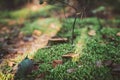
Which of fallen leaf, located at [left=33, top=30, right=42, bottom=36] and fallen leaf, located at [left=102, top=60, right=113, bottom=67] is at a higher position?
fallen leaf, located at [left=33, top=30, right=42, bottom=36]

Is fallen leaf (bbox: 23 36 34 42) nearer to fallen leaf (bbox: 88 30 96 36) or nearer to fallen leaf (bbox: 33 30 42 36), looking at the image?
fallen leaf (bbox: 33 30 42 36)

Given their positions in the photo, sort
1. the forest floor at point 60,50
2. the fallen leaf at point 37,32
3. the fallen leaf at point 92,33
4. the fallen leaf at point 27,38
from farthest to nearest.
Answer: the fallen leaf at point 37,32
the fallen leaf at point 27,38
the fallen leaf at point 92,33
the forest floor at point 60,50

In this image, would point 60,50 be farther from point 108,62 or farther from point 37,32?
point 37,32

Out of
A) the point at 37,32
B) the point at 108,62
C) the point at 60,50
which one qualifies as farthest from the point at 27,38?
the point at 108,62

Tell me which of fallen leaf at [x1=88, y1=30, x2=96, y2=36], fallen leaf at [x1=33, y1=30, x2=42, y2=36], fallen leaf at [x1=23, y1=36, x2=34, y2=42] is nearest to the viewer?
fallen leaf at [x1=88, y1=30, x2=96, y2=36]

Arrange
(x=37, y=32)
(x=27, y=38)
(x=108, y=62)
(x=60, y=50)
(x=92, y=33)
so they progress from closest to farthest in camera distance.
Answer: (x=108, y=62) → (x=60, y=50) → (x=92, y=33) → (x=27, y=38) → (x=37, y=32)

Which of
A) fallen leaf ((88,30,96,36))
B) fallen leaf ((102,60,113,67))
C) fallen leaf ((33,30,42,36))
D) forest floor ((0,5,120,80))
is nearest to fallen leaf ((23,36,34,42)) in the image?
forest floor ((0,5,120,80))

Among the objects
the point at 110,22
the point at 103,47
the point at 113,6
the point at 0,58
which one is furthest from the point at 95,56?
the point at 113,6

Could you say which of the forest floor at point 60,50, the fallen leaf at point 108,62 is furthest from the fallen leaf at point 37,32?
the fallen leaf at point 108,62

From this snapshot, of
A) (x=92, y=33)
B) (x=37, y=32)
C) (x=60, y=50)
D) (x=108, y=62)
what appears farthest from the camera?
(x=37, y=32)

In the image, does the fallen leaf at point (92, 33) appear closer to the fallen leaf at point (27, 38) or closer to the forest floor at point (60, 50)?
the forest floor at point (60, 50)

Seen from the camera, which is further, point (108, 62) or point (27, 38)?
point (27, 38)

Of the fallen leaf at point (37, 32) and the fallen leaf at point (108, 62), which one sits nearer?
the fallen leaf at point (108, 62)
